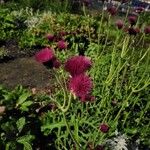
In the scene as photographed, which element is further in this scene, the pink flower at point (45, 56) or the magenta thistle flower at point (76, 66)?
the pink flower at point (45, 56)

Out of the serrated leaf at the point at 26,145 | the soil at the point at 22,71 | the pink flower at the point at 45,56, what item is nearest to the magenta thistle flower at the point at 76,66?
the pink flower at the point at 45,56

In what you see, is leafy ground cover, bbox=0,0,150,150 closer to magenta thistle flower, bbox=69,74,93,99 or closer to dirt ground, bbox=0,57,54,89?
magenta thistle flower, bbox=69,74,93,99

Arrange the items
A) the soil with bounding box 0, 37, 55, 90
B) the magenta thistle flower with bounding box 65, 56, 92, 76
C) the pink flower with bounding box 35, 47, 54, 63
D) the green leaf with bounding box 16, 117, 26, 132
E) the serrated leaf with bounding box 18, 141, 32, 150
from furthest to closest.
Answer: the soil with bounding box 0, 37, 55, 90
the green leaf with bounding box 16, 117, 26, 132
the serrated leaf with bounding box 18, 141, 32, 150
the pink flower with bounding box 35, 47, 54, 63
the magenta thistle flower with bounding box 65, 56, 92, 76

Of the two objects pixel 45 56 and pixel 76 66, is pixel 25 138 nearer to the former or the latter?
pixel 45 56

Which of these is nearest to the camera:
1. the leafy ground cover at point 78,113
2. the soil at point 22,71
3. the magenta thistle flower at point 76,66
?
the magenta thistle flower at point 76,66

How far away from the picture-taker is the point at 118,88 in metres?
5.30

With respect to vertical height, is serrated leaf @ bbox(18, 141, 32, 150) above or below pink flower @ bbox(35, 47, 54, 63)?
below

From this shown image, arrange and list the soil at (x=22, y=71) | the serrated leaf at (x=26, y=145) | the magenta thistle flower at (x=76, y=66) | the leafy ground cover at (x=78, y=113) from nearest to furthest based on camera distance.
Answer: the magenta thistle flower at (x=76, y=66) < the leafy ground cover at (x=78, y=113) < the serrated leaf at (x=26, y=145) < the soil at (x=22, y=71)

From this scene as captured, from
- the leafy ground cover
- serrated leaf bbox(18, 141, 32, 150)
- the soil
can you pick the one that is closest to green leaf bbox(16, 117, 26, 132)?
the leafy ground cover

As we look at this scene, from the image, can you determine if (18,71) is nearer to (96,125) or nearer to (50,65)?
(96,125)

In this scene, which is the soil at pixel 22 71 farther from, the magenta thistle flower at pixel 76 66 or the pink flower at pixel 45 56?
the magenta thistle flower at pixel 76 66

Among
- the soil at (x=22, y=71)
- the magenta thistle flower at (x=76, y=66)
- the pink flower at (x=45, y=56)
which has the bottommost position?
the soil at (x=22, y=71)

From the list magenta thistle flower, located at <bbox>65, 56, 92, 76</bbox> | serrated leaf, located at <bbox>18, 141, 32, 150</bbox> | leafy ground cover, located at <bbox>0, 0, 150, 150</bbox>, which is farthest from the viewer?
serrated leaf, located at <bbox>18, 141, 32, 150</bbox>

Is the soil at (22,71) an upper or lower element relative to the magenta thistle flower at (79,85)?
lower
